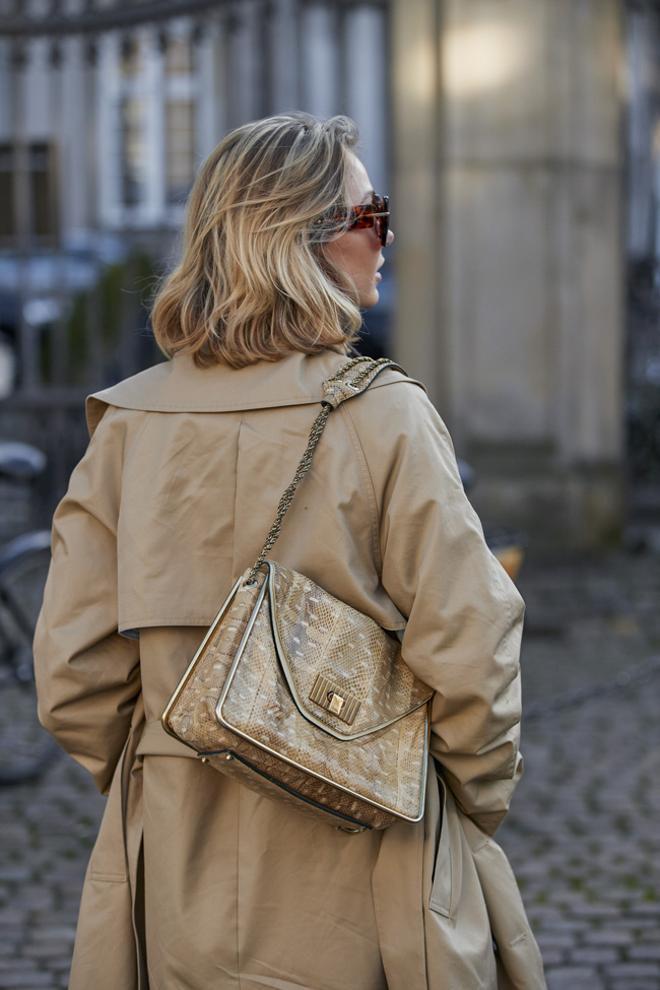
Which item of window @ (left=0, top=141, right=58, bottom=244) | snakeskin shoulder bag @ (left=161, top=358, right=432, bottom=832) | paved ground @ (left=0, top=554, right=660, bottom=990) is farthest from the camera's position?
window @ (left=0, top=141, right=58, bottom=244)

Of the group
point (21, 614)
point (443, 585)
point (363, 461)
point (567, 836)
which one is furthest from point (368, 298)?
point (21, 614)

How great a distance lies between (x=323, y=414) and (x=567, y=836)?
9.50ft

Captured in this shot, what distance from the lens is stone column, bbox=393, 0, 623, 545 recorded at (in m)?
8.27

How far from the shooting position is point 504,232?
27.5 ft

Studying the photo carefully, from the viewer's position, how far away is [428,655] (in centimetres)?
195

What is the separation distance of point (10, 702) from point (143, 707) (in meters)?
4.24

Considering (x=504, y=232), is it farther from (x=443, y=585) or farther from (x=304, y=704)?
(x=304, y=704)

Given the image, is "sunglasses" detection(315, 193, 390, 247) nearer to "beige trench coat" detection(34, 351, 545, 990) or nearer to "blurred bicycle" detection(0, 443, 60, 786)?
"beige trench coat" detection(34, 351, 545, 990)

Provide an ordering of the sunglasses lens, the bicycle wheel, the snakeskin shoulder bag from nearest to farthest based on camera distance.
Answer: the snakeskin shoulder bag → the sunglasses lens → the bicycle wheel

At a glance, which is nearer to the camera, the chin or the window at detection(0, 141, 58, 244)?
the chin

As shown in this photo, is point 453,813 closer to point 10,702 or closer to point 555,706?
point 555,706

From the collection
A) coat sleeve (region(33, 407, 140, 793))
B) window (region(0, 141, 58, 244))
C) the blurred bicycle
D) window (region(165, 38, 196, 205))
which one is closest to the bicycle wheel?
the blurred bicycle

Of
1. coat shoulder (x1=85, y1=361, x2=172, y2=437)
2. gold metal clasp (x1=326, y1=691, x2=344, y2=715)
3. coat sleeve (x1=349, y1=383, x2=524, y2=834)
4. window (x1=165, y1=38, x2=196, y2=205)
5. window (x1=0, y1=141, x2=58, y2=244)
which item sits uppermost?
window (x1=165, y1=38, x2=196, y2=205)

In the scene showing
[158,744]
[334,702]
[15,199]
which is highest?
[15,199]
